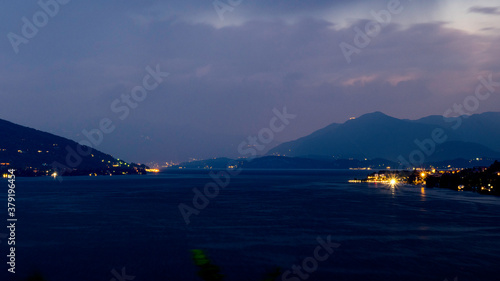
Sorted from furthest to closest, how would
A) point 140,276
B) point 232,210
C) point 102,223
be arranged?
1. point 232,210
2. point 102,223
3. point 140,276

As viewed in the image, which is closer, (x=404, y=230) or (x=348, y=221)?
(x=404, y=230)

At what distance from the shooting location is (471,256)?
31812 mm

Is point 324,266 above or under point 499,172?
under

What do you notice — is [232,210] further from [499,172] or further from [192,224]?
[499,172]

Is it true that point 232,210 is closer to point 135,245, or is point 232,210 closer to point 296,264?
point 135,245

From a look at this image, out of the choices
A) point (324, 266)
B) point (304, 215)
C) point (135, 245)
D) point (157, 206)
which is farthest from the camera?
point (157, 206)

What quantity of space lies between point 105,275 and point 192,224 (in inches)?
858

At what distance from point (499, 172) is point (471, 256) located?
10089 cm

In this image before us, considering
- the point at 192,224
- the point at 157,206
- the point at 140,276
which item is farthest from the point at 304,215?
the point at 140,276

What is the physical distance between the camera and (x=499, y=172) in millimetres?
117062

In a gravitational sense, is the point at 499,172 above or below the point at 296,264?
above

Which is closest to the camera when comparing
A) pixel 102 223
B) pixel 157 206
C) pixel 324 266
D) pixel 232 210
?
pixel 324 266

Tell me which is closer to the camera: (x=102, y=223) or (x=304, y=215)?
(x=102, y=223)

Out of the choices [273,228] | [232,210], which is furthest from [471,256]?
[232,210]
